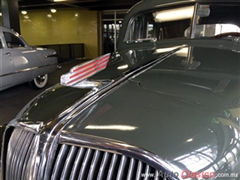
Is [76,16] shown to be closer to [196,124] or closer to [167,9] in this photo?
[167,9]

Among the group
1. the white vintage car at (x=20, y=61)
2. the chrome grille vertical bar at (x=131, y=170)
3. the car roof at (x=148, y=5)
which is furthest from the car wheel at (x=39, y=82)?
the chrome grille vertical bar at (x=131, y=170)

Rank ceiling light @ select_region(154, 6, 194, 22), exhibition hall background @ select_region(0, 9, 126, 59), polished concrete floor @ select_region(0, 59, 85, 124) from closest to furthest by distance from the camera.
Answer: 1. ceiling light @ select_region(154, 6, 194, 22)
2. polished concrete floor @ select_region(0, 59, 85, 124)
3. exhibition hall background @ select_region(0, 9, 126, 59)

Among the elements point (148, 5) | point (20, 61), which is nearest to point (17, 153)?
point (148, 5)

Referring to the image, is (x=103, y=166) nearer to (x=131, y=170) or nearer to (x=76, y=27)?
(x=131, y=170)

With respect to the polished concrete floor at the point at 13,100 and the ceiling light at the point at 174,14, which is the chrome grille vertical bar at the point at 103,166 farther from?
the polished concrete floor at the point at 13,100

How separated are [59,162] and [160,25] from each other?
1865 mm

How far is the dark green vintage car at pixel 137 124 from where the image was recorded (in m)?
0.92

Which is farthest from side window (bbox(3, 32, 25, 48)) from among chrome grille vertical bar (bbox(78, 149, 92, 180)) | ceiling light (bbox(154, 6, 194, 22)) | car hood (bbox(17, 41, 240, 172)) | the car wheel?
chrome grille vertical bar (bbox(78, 149, 92, 180))

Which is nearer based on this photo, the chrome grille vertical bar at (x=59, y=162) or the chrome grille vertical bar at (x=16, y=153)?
the chrome grille vertical bar at (x=59, y=162)

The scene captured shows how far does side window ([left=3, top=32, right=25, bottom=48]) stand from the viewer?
5.22 m

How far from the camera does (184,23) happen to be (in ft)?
7.48

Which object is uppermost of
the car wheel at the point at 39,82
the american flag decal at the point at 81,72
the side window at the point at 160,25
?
the side window at the point at 160,25

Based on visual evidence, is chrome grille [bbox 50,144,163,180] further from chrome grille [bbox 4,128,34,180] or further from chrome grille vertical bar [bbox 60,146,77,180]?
chrome grille [bbox 4,128,34,180]

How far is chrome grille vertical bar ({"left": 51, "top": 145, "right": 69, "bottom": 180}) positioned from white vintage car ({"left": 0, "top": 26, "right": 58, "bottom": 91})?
4.28 metres
